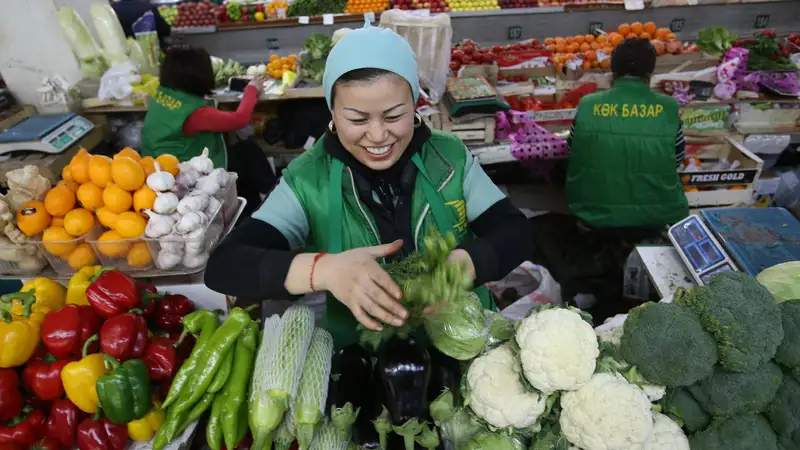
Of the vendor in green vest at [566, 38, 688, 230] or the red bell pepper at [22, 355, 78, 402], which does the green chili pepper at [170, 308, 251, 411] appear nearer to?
the red bell pepper at [22, 355, 78, 402]

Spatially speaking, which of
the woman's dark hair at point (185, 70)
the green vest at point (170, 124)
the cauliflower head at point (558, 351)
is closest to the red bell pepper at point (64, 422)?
the cauliflower head at point (558, 351)

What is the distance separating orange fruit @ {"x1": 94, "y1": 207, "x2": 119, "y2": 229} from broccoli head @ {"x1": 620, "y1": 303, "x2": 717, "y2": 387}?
1892 millimetres

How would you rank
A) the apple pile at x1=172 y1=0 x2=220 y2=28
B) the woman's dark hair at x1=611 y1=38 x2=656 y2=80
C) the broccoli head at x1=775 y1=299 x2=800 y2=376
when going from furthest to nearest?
the apple pile at x1=172 y1=0 x2=220 y2=28 → the woman's dark hair at x1=611 y1=38 x2=656 y2=80 → the broccoli head at x1=775 y1=299 x2=800 y2=376

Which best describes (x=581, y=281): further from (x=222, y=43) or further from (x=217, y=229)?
(x=222, y=43)

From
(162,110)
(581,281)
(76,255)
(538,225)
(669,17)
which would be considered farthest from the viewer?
(669,17)

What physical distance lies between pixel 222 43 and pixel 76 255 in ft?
14.7

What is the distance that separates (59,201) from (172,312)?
2.31 feet

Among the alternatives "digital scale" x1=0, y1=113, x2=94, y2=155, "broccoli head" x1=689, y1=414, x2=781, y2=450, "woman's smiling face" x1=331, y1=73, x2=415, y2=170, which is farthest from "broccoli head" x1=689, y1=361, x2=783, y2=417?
"digital scale" x1=0, y1=113, x2=94, y2=155

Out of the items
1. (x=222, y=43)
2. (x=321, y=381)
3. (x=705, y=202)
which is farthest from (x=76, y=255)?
(x=222, y=43)

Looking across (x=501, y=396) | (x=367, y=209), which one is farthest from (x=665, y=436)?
(x=367, y=209)

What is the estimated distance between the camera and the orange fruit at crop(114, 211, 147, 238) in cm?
192

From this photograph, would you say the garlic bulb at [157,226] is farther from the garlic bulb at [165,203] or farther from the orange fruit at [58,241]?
the orange fruit at [58,241]

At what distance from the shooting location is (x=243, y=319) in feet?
4.77

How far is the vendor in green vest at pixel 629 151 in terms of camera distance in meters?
2.94
